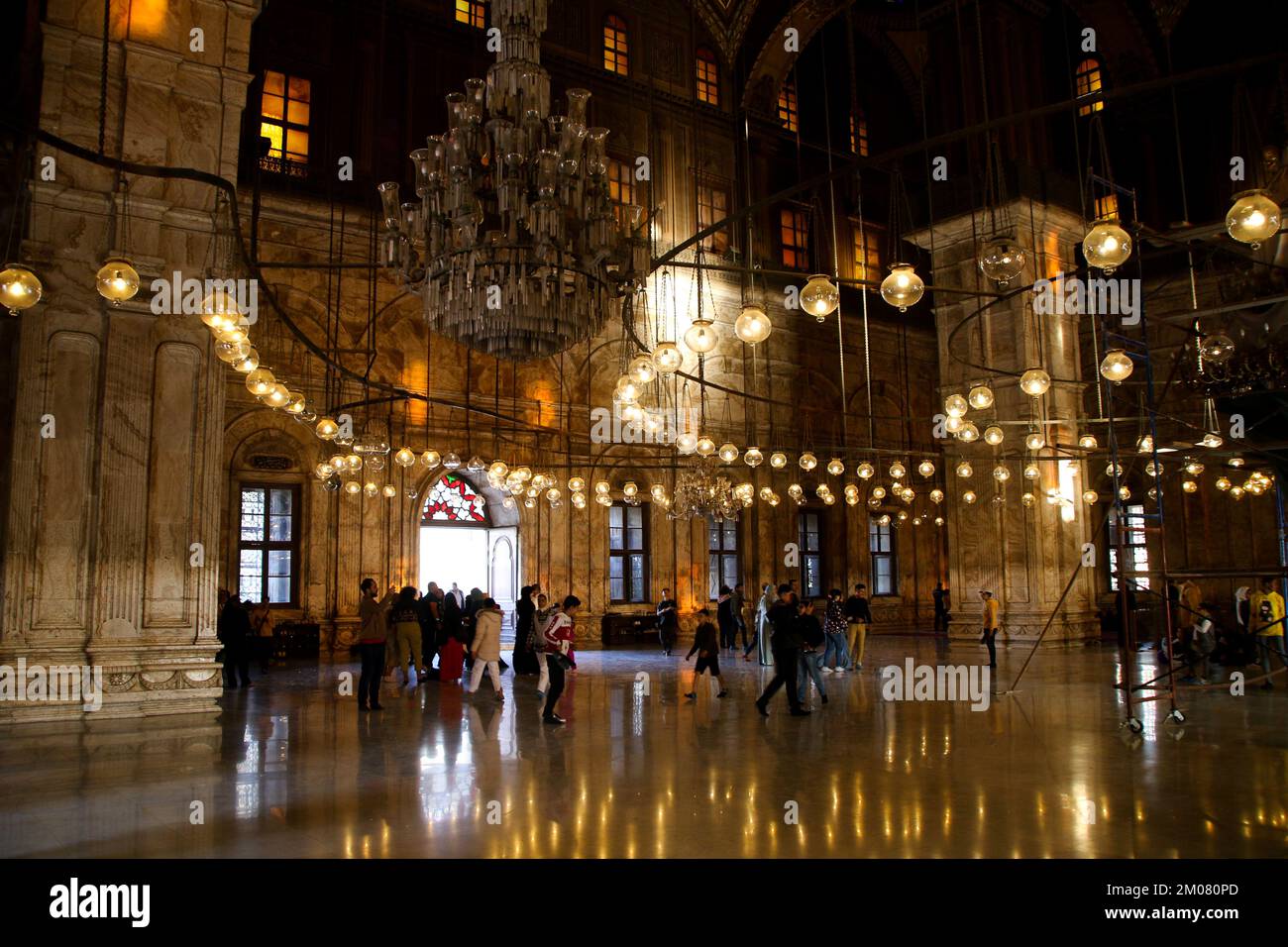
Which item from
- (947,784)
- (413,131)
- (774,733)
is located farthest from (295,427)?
(947,784)

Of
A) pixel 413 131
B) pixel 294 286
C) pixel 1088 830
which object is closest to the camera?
pixel 1088 830

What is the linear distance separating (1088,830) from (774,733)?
138 inches

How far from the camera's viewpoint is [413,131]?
17.5m

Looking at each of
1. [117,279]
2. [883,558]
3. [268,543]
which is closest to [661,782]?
[117,279]

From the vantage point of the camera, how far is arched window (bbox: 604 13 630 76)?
19969 mm

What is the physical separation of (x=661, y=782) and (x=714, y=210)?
17222 millimetres

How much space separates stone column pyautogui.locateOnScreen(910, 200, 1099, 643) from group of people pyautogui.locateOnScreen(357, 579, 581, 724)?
25.8 ft

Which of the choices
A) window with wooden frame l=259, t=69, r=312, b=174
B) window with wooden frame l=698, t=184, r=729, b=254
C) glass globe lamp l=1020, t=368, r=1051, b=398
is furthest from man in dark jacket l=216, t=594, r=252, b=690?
window with wooden frame l=698, t=184, r=729, b=254

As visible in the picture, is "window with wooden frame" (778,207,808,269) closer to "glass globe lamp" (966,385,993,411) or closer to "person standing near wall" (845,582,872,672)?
"person standing near wall" (845,582,872,672)

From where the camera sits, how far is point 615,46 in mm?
20094

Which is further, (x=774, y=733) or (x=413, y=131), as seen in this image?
(x=413, y=131)

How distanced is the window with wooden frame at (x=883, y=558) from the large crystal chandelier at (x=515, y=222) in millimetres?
17647
